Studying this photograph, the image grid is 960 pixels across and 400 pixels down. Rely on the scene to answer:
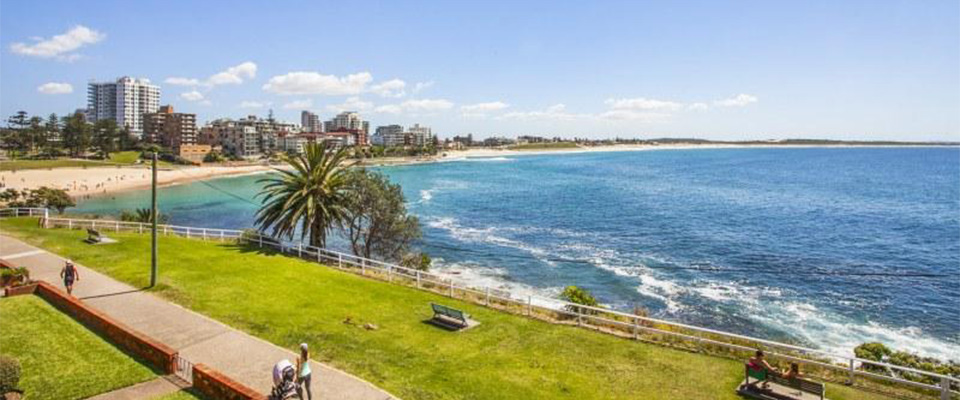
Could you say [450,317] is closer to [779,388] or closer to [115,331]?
[779,388]

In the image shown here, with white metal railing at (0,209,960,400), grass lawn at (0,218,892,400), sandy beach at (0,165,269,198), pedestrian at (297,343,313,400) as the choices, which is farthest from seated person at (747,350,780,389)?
sandy beach at (0,165,269,198)

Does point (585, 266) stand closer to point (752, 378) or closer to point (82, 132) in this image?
point (752, 378)

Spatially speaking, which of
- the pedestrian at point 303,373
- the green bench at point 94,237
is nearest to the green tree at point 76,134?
the green bench at point 94,237

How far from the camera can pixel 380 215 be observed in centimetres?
3672

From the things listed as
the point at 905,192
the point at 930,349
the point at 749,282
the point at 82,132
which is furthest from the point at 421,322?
the point at 82,132

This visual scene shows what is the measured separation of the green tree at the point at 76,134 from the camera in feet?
484

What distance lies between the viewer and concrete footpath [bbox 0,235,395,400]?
13328 millimetres

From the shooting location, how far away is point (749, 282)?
38750mm

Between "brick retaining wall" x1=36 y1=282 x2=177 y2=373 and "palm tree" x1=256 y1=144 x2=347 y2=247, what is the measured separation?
11.3 meters

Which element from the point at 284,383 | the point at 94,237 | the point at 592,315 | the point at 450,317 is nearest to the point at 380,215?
the point at 94,237

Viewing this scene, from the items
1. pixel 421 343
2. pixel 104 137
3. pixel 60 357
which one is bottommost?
pixel 60 357

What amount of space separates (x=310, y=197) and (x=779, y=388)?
23.3 m

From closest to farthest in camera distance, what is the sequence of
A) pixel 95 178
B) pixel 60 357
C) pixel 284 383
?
pixel 284 383 < pixel 60 357 < pixel 95 178

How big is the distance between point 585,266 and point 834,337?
17357 mm
